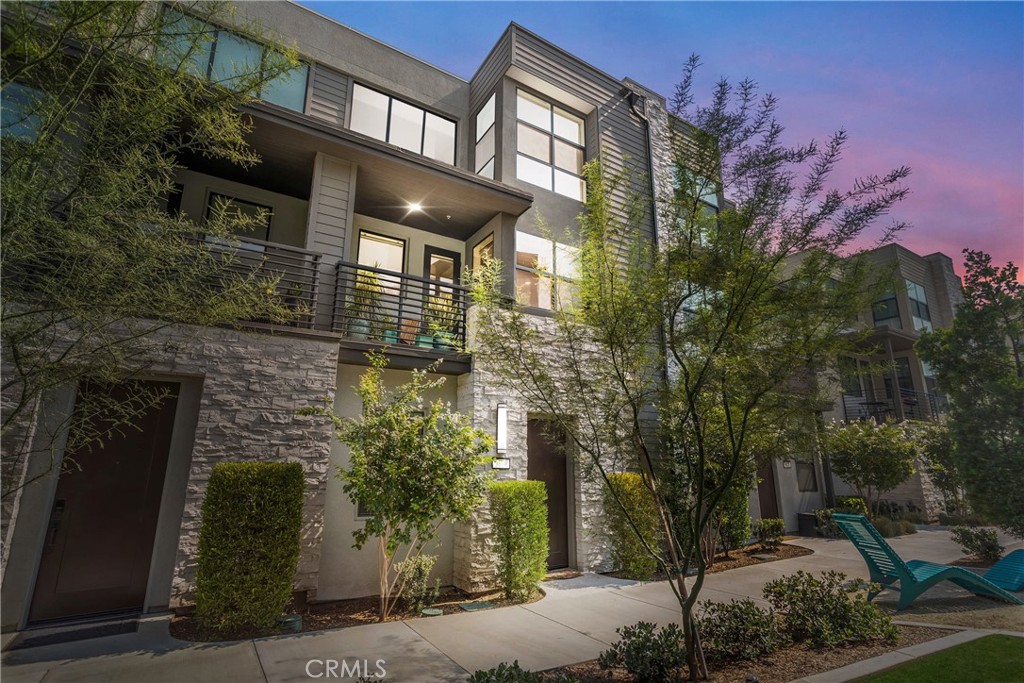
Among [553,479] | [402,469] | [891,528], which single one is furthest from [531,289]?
[891,528]

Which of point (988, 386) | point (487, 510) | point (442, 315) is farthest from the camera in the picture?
point (988, 386)

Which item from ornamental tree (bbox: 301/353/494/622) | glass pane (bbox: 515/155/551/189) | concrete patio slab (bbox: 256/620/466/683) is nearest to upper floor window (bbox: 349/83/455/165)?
glass pane (bbox: 515/155/551/189)

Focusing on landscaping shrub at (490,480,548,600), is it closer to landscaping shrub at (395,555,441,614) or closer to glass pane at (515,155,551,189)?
landscaping shrub at (395,555,441,614)

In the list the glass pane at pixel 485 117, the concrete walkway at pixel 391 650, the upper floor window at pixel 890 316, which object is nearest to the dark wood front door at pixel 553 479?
the concrete walkway at pixel 391 650

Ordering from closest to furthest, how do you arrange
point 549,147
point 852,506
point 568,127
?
1. point 549,147
2. point 568,127
3. point 852,506

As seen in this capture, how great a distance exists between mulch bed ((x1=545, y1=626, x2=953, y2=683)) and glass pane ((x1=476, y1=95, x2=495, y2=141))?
9.78 m

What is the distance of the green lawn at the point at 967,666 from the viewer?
11.3 ft

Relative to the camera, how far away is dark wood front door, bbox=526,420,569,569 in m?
8.07

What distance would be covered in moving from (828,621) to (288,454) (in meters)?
6.18

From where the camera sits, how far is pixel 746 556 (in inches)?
360

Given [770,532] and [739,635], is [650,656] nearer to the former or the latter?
[739,635]

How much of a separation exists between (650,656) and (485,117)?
10.3m

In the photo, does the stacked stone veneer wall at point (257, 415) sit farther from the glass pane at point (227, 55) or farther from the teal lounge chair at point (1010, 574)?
the teal lounge chair at point (1010, 574)

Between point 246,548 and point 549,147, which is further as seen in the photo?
point 549,147
